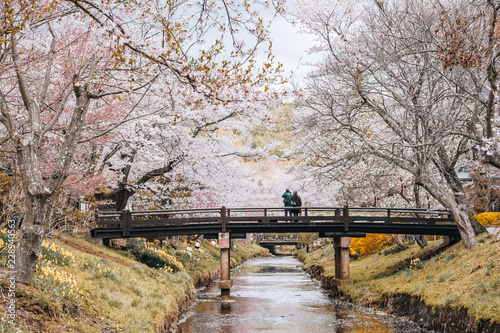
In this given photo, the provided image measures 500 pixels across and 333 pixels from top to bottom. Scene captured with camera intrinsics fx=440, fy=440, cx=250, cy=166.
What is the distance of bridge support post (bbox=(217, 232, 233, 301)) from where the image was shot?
21.4m

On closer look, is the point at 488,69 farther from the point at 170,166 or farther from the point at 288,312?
the point at 170,166

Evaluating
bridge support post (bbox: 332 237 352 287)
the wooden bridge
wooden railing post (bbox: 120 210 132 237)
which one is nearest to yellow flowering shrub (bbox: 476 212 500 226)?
the wooden bridge

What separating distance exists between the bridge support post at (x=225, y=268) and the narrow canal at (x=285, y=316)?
48 centimetres

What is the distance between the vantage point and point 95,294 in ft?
36.5

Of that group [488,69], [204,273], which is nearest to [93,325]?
[488,69]

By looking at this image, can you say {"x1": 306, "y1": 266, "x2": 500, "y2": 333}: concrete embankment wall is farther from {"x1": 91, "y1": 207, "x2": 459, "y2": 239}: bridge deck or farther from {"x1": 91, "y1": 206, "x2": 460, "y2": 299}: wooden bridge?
{"x1": 91, "y1": 207, "x2": 459, "y2": 239}: bridge deck

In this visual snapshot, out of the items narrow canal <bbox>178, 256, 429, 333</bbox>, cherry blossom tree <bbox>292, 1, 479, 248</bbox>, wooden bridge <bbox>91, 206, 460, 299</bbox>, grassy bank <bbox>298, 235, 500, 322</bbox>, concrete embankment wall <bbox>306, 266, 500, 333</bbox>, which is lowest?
narrow canal <bbox>178, 256, 429, 333</bbox>

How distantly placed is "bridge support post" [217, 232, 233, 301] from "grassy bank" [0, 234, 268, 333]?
5.34 feet

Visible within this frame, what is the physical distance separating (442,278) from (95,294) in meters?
11.8

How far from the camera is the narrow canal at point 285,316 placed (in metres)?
14.1

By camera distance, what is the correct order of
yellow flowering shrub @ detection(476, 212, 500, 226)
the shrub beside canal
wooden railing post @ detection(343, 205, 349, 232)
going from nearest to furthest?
the shrub beside canal → wooden railing post @ detection(343, 205, 349, 232) → yellow flowering shrub @ detection(476, 212, 500, 226)

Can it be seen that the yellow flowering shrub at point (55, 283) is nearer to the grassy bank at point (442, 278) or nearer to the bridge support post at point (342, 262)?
the grassy bank at point (442, 278)

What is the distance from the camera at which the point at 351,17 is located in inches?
676

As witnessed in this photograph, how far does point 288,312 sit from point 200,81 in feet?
38.6
